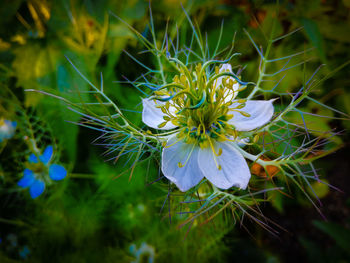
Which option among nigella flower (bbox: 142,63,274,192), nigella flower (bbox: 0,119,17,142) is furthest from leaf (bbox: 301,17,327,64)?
nigella flower (bbox: 0,119,17,142)

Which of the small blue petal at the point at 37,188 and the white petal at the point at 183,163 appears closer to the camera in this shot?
the white petal at the point at 183,163

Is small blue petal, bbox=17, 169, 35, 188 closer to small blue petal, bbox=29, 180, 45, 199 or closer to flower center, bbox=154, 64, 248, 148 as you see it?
small blue petal, bbox=29, 180, 45, 199

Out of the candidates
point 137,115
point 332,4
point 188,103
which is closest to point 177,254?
point 137,115

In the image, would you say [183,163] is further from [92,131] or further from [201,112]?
[92,131]

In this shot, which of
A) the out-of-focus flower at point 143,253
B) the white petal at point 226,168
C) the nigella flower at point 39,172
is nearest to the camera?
the white petal at point 226,168

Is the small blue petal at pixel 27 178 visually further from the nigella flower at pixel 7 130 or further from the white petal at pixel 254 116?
the white petal at pixel 254 116

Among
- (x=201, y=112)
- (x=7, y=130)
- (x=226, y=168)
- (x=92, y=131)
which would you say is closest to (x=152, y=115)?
(x=201, y=112)

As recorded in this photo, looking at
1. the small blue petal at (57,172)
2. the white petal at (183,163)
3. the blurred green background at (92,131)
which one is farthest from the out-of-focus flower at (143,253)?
the white petal at (183,163)
